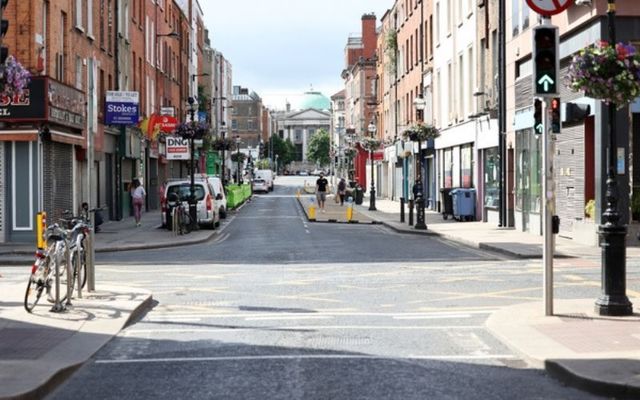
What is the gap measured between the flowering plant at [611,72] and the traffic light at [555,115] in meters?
0.38

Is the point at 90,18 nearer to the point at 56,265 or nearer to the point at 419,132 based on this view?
the point at 419,132

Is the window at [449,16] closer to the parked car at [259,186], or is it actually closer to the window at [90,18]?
the window at [90,18]

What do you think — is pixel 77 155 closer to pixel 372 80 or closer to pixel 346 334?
pixel 346 334

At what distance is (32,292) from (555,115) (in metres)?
7.06

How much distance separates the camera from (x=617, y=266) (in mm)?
11359

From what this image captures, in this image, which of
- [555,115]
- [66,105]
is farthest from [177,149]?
[555,115]

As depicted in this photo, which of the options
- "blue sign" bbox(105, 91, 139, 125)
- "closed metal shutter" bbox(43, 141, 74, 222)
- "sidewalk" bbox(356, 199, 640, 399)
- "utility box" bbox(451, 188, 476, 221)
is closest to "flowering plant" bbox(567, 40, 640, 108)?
"sidewalk" bbox(356, 199, 640, 399)

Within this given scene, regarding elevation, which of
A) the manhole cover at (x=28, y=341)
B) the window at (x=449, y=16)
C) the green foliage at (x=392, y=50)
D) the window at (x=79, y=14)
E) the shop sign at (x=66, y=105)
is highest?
the green foliage at (x=392, y=50)

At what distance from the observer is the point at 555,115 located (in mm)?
11523

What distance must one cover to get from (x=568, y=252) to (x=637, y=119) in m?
3.86

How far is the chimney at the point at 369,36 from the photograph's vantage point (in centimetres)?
10338

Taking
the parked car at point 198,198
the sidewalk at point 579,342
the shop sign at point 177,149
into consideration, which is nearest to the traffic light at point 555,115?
the sidewalk at point 579,342

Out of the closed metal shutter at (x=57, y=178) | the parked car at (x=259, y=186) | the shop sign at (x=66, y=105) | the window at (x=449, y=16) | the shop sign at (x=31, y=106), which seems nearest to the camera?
the shop sign at (x=31, y=106)

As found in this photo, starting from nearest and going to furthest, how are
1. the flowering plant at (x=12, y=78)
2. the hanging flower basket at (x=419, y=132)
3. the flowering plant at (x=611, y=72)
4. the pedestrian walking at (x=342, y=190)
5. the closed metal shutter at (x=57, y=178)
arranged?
the flowering plant at (x=12, y=78), the flowering plant at (x=611, y=72), the closed metal shutter at (x=57, y=178), the hanging flower basket at (x=419, y=132), the pedestrian walking at (x=342, y=190)
